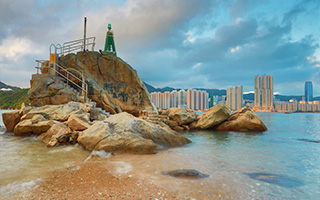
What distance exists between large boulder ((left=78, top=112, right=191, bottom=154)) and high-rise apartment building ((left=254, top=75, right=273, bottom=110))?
452 feet

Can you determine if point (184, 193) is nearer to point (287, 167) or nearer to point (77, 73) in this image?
point (287, 167)

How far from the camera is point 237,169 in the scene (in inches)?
227

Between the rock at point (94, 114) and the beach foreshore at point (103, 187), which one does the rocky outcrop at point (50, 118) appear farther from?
the beach foreshore at point (103, 187)

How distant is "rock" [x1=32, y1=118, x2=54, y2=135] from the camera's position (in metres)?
10.5

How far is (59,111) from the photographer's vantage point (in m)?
12.2

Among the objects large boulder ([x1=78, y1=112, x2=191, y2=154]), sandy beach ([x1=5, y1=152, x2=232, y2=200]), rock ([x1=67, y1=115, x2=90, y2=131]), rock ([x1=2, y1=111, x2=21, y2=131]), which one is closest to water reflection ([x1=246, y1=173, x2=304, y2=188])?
sandy beach ([x1=5, y1=152, x2=232, y2=200])

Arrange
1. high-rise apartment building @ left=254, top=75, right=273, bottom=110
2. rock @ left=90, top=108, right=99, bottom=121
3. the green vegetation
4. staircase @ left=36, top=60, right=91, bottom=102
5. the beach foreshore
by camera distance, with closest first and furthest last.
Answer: the beach foreshore < rock @ left=90, top=108, right=99, bottom=121 < staircase @ left=36, top=60, right=91, bottom=102 < the green vegetation < high-rise apartment building @ left=254, top=75, right=273, bottom=110

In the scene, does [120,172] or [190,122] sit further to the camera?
[190,122]

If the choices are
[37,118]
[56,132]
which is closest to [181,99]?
[37,118]

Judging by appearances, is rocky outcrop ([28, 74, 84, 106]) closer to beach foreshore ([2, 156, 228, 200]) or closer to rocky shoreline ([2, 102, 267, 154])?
rocky shoreline ([2, 102, 267, 154])

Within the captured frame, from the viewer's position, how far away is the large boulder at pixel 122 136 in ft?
23.7

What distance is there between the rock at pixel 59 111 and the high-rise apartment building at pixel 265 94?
137 m

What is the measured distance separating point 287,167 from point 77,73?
16.4 meters

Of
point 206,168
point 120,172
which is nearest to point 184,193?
point 120,172
